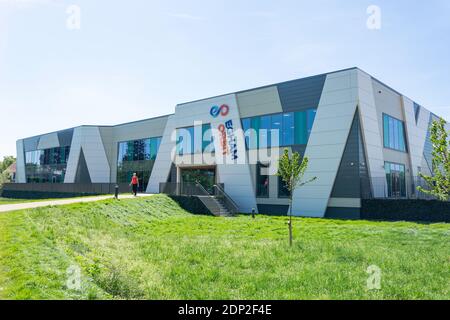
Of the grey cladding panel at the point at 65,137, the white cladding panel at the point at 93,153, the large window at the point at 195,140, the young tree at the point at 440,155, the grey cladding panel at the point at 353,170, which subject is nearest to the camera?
the young tree at the point at 440,155

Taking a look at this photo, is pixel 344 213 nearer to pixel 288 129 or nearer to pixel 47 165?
pixel 288 129

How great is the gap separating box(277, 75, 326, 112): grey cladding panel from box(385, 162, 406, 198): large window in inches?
319

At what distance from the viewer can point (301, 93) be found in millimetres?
25969

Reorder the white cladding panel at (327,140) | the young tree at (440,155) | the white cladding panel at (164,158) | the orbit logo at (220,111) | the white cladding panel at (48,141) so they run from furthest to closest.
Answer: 1. the white cladding panel at (48,141)
2. the white cladding panel at (164,158)
3. the orbit logo at (220,111)
4. the white cladding panel at (327,140)
5. the young tree at (440,155)

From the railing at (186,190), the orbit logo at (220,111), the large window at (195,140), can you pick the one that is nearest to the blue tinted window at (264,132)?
the orbit logo at (220,111)

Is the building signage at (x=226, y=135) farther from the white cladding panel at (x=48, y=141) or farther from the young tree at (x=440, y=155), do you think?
the white cladding panel at (x=48, y=141)

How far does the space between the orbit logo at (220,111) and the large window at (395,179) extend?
13789 millimetres

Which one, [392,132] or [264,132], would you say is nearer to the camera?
[264,132]

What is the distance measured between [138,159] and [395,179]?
2716cm

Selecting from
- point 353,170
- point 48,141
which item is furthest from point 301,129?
point 48,141

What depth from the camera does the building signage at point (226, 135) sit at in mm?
29531

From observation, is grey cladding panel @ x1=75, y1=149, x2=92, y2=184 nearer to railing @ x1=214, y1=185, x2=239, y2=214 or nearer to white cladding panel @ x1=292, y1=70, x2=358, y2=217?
railing @ x1=214, y1=185, x2=239, y2=214
